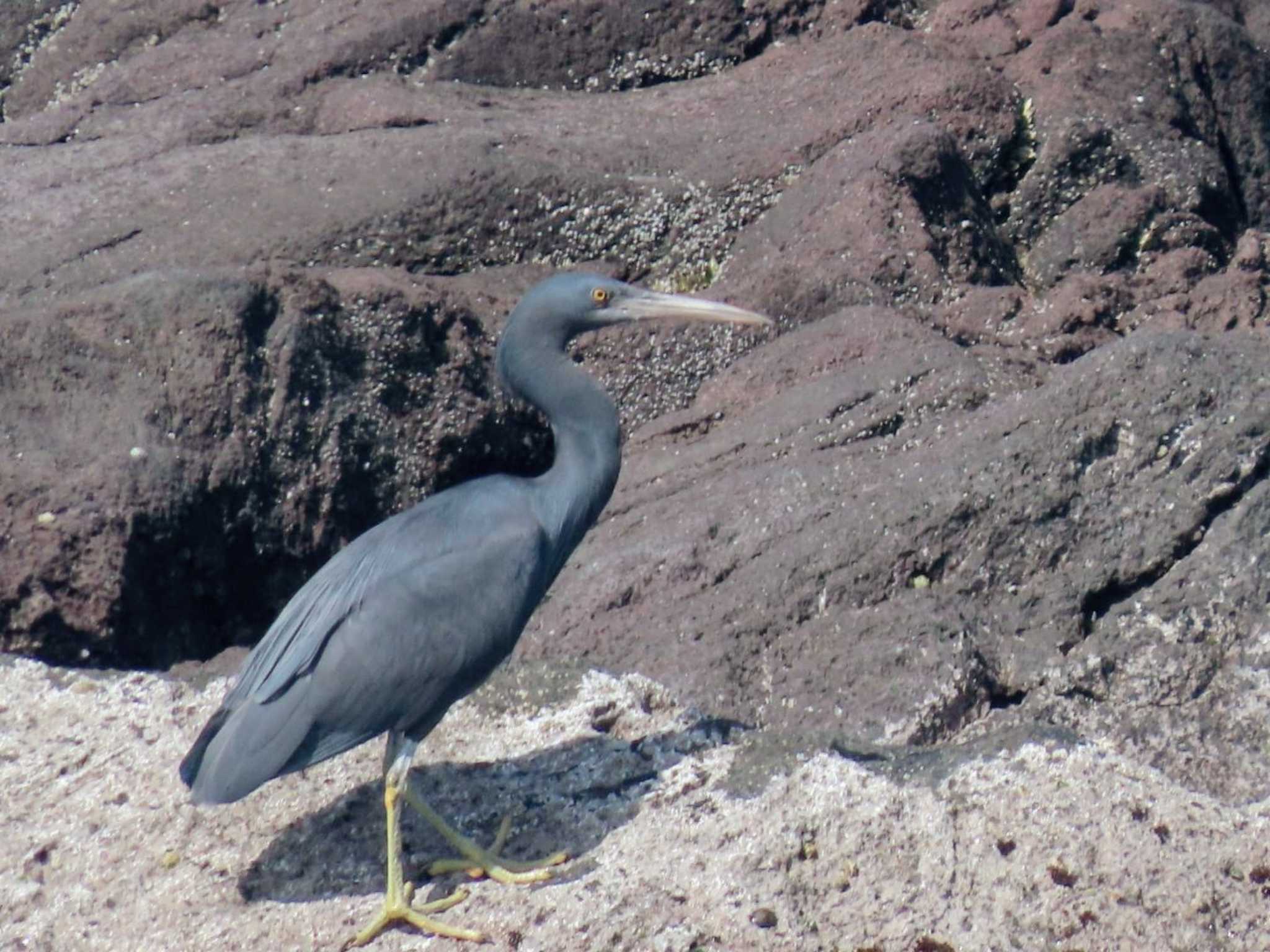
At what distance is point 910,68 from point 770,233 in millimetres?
1224

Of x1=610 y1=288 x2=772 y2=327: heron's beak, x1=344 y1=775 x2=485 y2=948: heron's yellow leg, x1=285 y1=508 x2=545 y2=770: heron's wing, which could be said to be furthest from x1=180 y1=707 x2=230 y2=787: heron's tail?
x1=610 y1=288 x2=772 y2=327: heron's beak

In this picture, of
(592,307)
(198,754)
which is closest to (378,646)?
(198,754)

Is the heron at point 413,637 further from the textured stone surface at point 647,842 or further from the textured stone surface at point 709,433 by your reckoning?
the textured stone surface at point 709,433

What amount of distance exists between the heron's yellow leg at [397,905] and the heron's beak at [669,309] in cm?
161

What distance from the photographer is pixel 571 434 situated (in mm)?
4676

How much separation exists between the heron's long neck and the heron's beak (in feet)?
0.81

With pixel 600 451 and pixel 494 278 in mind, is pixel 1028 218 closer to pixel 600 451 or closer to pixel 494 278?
pixel 494 278

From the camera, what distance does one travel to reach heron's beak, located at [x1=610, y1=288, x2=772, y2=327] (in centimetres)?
477

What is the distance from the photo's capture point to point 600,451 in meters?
4.68

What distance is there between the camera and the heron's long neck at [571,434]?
4.61 meters

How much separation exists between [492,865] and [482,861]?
0.10 feet

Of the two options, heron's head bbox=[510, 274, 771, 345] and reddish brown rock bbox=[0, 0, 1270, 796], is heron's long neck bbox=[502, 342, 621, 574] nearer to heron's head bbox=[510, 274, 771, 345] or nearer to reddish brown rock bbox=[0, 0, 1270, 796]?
heron's head bbox=[510, 274, 771, 345]

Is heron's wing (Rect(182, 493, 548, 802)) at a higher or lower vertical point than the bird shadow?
higher

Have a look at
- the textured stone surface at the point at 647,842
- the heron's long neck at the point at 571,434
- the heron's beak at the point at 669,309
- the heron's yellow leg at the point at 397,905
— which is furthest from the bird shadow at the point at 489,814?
the heron's beak at the point at 669,309
